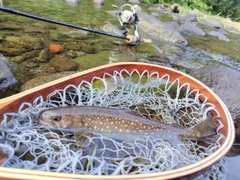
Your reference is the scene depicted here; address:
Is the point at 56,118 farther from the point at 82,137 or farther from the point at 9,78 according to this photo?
the point at 9,78

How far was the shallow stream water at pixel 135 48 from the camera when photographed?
5.62 metres

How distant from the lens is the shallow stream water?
18.4 ft

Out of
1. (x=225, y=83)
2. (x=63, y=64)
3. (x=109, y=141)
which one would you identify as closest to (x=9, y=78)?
(x=63, y=64)

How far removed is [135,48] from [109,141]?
14.7ft

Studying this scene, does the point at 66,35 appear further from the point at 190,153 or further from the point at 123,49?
the point at 190,153

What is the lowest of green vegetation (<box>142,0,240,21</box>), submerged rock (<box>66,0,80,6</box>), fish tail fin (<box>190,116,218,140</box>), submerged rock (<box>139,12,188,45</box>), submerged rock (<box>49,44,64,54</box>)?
submerged rock (<box>49,44,64,54</box>)

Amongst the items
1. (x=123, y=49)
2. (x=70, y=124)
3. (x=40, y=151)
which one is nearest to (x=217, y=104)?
(x=70, y=124)

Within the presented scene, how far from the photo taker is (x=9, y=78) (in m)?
3.29

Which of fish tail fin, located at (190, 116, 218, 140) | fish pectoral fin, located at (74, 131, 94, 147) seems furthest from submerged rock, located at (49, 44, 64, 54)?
fish tail fin, located at (190, 116, 218, 140)

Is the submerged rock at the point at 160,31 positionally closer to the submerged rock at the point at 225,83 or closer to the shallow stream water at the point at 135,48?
the shallow stream water at the point at 135,48

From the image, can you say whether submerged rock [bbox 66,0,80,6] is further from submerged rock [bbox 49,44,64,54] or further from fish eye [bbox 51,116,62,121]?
fish eye [bbox 51,116,62,121]

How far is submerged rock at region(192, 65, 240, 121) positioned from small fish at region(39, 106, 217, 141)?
1269 millimetres

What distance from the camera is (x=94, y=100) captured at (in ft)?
8.61

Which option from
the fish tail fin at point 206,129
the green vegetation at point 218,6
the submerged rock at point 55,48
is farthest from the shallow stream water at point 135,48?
the green vegetation at point 218,6
